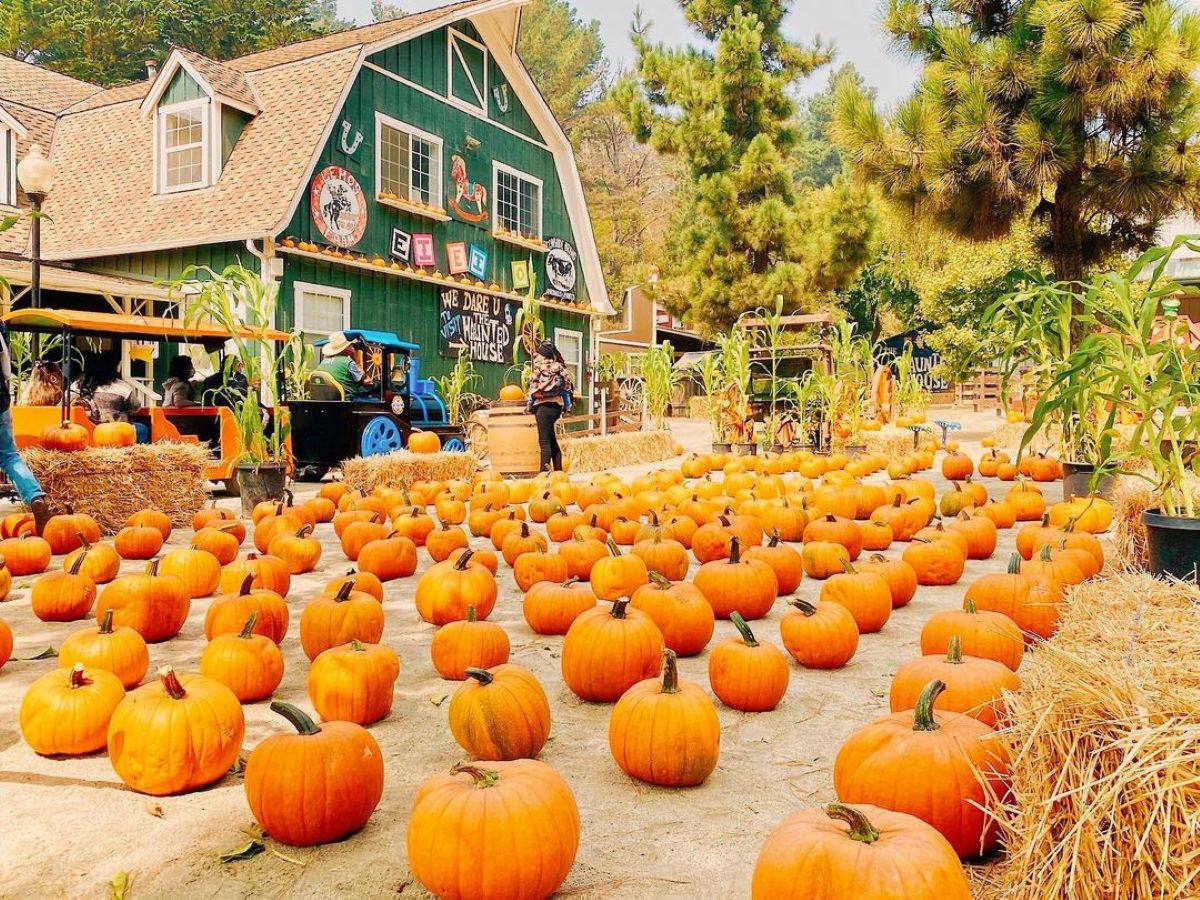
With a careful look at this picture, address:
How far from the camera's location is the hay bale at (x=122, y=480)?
6.09 meters

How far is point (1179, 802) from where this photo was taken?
1247mm

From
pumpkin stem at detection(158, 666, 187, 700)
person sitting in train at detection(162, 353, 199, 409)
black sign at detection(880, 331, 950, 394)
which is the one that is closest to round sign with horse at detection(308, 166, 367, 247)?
person sitting in train at detection(162, 353, 199, 409)

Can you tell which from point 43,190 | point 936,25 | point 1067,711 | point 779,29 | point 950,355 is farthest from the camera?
point 950,355

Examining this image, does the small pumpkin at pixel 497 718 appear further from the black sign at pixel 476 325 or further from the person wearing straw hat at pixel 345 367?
the black sign at pixel 476 325

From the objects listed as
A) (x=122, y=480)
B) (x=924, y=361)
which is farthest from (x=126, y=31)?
(x=924, y=361)

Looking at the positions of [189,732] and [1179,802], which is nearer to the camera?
[1179,802]

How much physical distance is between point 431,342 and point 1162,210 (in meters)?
11.5

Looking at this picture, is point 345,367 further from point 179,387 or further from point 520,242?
point 520,242

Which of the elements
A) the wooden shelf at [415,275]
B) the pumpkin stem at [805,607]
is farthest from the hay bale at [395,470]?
the pumpkin stem at [805,607]

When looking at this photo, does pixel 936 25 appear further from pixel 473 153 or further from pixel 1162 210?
pixel 473 153

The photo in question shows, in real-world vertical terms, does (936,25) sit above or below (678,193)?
below

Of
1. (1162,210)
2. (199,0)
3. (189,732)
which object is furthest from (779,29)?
(189,732)

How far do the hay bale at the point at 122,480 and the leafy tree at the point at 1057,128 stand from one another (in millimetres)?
Answer: 10316

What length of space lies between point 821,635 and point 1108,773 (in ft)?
5.80
